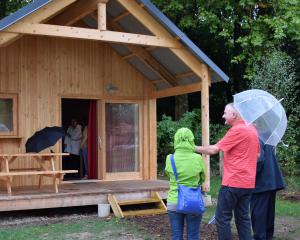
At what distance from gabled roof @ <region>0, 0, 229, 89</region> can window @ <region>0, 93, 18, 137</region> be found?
239 centimetres

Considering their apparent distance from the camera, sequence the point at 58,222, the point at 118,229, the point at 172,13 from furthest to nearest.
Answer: the point at 172,13 < the point at 58,222 < the point at 118,229

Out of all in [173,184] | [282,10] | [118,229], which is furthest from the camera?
[282,10]

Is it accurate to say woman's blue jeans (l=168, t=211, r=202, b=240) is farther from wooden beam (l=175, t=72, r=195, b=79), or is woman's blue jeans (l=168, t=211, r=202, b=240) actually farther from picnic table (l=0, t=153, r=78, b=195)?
wooden beam (l=175, t=72, r=195, b=79)

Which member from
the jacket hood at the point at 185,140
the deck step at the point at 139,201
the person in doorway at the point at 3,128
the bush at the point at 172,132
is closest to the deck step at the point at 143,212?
the deck step at the point at 139,201

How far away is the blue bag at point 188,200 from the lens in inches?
204

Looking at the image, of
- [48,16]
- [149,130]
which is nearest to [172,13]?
[149,130]

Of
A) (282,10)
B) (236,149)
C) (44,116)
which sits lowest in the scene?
(236,149)

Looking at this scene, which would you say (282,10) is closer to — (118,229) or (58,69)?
(58,69)

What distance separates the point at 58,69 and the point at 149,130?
261 centimetres

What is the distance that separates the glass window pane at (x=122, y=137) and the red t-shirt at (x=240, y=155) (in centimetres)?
604

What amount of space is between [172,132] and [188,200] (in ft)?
36.2

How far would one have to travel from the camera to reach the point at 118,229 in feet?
25.5

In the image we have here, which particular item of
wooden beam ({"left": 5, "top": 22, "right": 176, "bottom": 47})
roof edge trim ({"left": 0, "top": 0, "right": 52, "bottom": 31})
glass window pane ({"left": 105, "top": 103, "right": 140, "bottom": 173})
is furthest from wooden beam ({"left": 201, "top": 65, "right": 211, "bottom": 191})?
roof edge trim ({"left": 0, "top": 0, "right": 52, "bottom": 31})

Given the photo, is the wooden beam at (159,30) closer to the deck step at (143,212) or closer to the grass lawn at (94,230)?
the deck step at (143,212)
